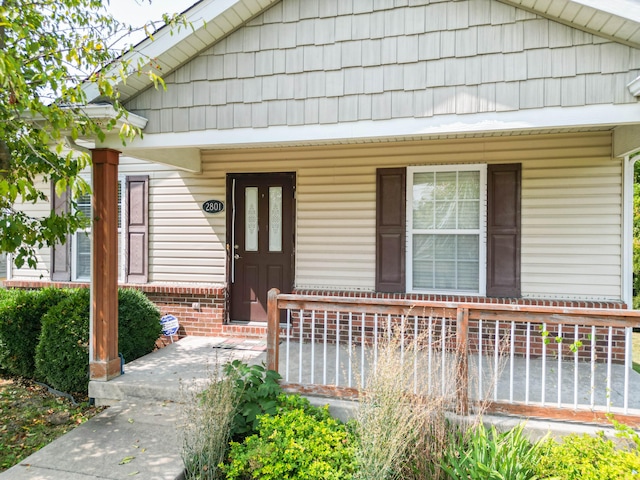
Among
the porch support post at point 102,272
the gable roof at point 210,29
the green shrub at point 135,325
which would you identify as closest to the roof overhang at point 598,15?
the gable roof at point 210,29

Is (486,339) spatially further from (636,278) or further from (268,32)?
(636,278)

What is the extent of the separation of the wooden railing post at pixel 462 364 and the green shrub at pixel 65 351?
145 inches

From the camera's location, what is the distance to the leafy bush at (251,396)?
326 centimetres

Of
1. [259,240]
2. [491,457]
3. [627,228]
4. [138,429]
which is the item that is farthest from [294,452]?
[627,228]

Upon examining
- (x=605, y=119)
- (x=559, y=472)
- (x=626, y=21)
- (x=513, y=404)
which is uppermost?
(x=626, y=21)

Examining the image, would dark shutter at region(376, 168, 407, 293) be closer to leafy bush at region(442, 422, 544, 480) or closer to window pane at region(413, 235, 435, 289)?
window pane at region(413, 235, 435, 289)

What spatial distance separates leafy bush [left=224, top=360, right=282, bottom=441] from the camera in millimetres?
3258

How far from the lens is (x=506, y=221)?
5.11 metres

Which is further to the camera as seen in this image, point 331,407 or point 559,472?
point 331,407

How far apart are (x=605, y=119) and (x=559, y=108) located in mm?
346

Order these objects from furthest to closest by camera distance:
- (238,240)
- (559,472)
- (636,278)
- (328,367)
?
(636,278), (238,240), (328,367), (559,472)

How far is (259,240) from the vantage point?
237 inches

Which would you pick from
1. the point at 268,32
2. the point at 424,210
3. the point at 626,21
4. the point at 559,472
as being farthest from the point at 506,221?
the point at 268,32

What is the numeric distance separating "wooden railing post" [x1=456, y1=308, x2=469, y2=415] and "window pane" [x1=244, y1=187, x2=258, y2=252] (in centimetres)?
348
